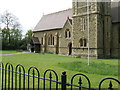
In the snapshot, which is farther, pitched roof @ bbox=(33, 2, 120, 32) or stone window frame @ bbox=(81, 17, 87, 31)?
pitched roof @ bbox=(33, 2, 120, 32)

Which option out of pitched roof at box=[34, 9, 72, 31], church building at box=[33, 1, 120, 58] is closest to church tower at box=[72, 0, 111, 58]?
church building at box=[33, 1, 120, 58]

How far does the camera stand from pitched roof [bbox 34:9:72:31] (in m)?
33.9

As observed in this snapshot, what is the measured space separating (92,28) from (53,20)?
54.0ft

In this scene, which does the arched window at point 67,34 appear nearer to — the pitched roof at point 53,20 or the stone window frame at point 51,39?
the pitched roof at point 53,20

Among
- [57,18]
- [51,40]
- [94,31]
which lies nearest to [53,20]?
[57,18]

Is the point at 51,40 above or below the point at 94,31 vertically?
below

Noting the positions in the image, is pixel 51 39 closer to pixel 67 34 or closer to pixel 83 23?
pixel 67 34

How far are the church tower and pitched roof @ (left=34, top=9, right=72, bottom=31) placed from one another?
7.46 meters

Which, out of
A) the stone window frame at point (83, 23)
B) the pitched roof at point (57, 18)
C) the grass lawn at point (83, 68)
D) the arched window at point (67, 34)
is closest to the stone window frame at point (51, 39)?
the pitched roof at point (57, 18)

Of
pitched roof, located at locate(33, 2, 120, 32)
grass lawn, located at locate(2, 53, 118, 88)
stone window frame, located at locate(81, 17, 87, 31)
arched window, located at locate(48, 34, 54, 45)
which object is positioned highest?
pitched roof, located at locate(33, 2, 120, 32)

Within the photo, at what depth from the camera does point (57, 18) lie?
120ft

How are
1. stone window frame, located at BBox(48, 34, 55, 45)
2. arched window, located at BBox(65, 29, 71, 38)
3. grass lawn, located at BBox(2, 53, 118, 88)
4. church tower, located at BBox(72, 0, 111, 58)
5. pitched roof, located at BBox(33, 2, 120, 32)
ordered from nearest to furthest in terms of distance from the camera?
1. grass lawn, located at BBox(2, 53, 118, 88)
2. church tower, located at BBox(72, 0, 111, 58)
3. pitched roof, located at BBox(33, 2, 120, 32)
4. arched window, located at BBox(65, 29, 71, 38)
5. stone window frame, located at BBox(48, 34, 55, 45)

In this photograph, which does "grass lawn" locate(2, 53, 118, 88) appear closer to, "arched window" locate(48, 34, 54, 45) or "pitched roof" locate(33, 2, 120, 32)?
"pitched roof" locate(33, 2, 120, 32)

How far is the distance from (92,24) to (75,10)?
5.04m
